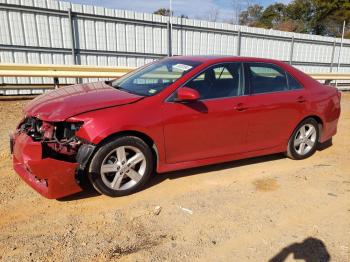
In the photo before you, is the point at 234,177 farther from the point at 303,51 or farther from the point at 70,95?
the point at 303,51

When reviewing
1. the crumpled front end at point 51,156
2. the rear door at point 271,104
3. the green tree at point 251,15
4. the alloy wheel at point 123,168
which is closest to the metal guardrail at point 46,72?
the crumpled front end at point 51,156

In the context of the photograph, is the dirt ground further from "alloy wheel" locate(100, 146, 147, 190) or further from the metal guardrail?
the metal guardrail

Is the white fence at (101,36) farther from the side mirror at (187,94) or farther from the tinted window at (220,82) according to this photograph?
the side mirror at (187,94)

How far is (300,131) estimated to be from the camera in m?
5.24

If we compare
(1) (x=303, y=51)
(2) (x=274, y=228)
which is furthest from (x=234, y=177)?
(1) (x=303, y=51)

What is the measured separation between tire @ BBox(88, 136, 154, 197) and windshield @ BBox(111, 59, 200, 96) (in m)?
0.72

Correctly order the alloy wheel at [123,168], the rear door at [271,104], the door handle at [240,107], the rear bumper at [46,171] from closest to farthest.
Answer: the rear bumper at [46,171]
the alloy wheel at [123,168]
the door handle at [240,107]
the rear door at [271,104]

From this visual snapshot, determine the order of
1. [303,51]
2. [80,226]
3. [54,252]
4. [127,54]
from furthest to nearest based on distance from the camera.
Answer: [303,51]
[127,54]
[80,226]
[54,252]

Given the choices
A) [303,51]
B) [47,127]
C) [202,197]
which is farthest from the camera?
[303,51]

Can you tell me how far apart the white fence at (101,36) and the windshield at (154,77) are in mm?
6880

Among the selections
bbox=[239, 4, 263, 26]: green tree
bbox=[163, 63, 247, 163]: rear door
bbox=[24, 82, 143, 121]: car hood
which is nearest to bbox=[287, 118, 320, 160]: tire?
bbox=[163, 63, 247, 163]: rear door

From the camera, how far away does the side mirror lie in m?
3.89

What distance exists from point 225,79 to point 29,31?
826 cm

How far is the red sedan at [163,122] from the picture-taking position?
3539 mm
